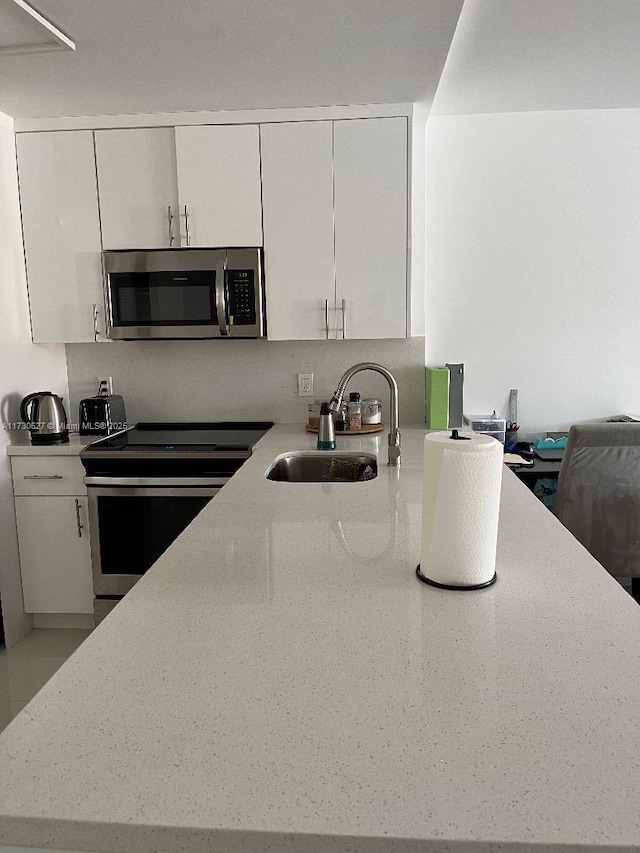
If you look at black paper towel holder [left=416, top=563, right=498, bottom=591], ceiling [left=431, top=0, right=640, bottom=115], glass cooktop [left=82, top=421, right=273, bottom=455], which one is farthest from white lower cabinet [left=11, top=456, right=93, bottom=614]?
ceiling [left=431, top=0, right=640, bottom=115]

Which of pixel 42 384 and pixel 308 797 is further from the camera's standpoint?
pixel 42 384

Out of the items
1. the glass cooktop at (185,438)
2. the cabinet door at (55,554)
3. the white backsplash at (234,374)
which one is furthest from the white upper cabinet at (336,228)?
the cabinet door at (55,554)

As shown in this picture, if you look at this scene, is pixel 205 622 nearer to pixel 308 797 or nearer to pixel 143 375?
pixel 308 797

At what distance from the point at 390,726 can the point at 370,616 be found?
0.99 feet

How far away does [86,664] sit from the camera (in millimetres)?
986

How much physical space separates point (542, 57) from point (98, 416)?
97.4 inches

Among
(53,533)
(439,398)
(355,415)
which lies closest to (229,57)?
(355,415)

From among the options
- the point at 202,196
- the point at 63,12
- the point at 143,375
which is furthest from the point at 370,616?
the point at 143,375

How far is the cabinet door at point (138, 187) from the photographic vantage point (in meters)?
2.99

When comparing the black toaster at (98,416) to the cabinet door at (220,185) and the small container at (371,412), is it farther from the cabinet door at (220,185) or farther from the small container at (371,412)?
the small container at (371,412)

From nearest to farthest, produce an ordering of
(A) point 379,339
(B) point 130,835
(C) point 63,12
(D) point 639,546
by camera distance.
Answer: (B) point 130,835 → (C) point 63,12 → (D) point 639,546 → (A) point 379,339

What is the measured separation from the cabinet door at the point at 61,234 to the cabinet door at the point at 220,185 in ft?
1.46

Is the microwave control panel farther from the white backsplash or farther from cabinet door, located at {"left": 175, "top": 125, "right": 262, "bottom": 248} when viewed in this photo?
the white backsplash

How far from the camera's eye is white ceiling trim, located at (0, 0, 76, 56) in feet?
6.30
